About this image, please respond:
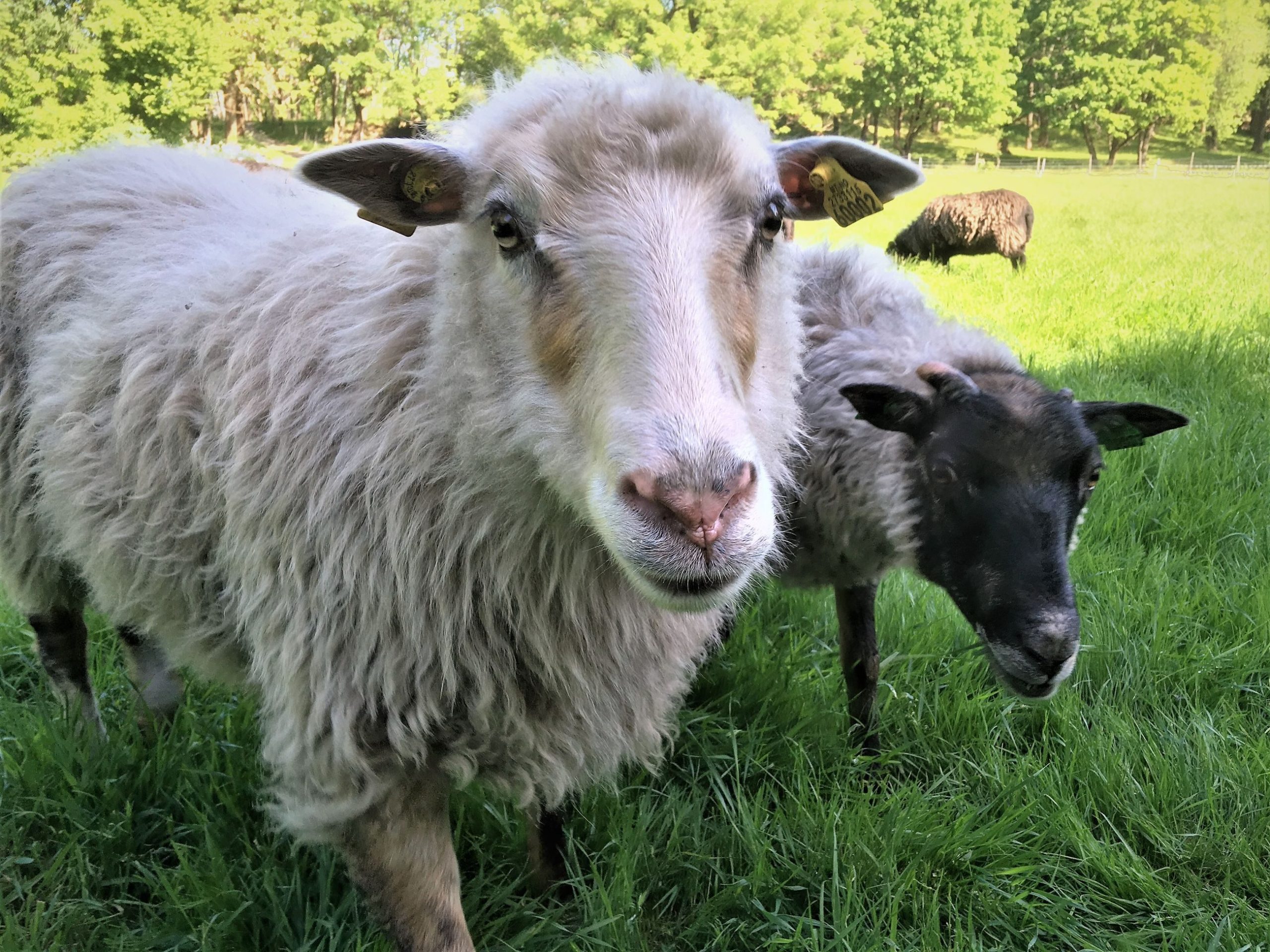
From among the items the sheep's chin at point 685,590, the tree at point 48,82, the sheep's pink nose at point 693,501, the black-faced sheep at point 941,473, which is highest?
the tree at point 48,82

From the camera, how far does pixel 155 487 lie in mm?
1712

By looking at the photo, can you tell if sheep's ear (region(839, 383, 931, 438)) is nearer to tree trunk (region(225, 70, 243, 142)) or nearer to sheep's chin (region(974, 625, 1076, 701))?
sheep's chin (region(974, 625, 1076, 701))

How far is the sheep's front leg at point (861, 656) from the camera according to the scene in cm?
246

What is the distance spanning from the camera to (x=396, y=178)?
148cm

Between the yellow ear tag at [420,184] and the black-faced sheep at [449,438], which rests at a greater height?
the yellow ear tag at [420,184]

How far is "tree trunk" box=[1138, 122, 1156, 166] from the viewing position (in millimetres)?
5617

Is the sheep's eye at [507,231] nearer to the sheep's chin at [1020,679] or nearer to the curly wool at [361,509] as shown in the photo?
the curly wool at [361,509]

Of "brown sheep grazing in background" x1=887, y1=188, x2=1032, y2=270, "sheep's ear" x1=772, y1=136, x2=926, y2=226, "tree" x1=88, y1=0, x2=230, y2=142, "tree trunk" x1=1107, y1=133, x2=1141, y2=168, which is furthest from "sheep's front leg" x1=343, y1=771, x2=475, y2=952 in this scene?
"brown sheep grazing in background" x1=887, y1=188, x2=1032, y2=270

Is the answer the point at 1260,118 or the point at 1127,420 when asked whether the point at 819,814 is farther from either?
the point at 1260,118

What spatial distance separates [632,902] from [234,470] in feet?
4.33

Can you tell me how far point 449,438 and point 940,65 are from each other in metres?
6.31

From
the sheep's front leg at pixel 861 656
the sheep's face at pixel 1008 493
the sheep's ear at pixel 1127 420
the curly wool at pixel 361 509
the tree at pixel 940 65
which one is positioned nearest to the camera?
the curly wool at pixel 361 509

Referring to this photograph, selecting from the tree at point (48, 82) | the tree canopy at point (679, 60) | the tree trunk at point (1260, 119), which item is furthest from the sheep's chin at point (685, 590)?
the tree trunk at point (1260, 119)

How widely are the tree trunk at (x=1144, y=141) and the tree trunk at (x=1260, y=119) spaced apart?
59cm
